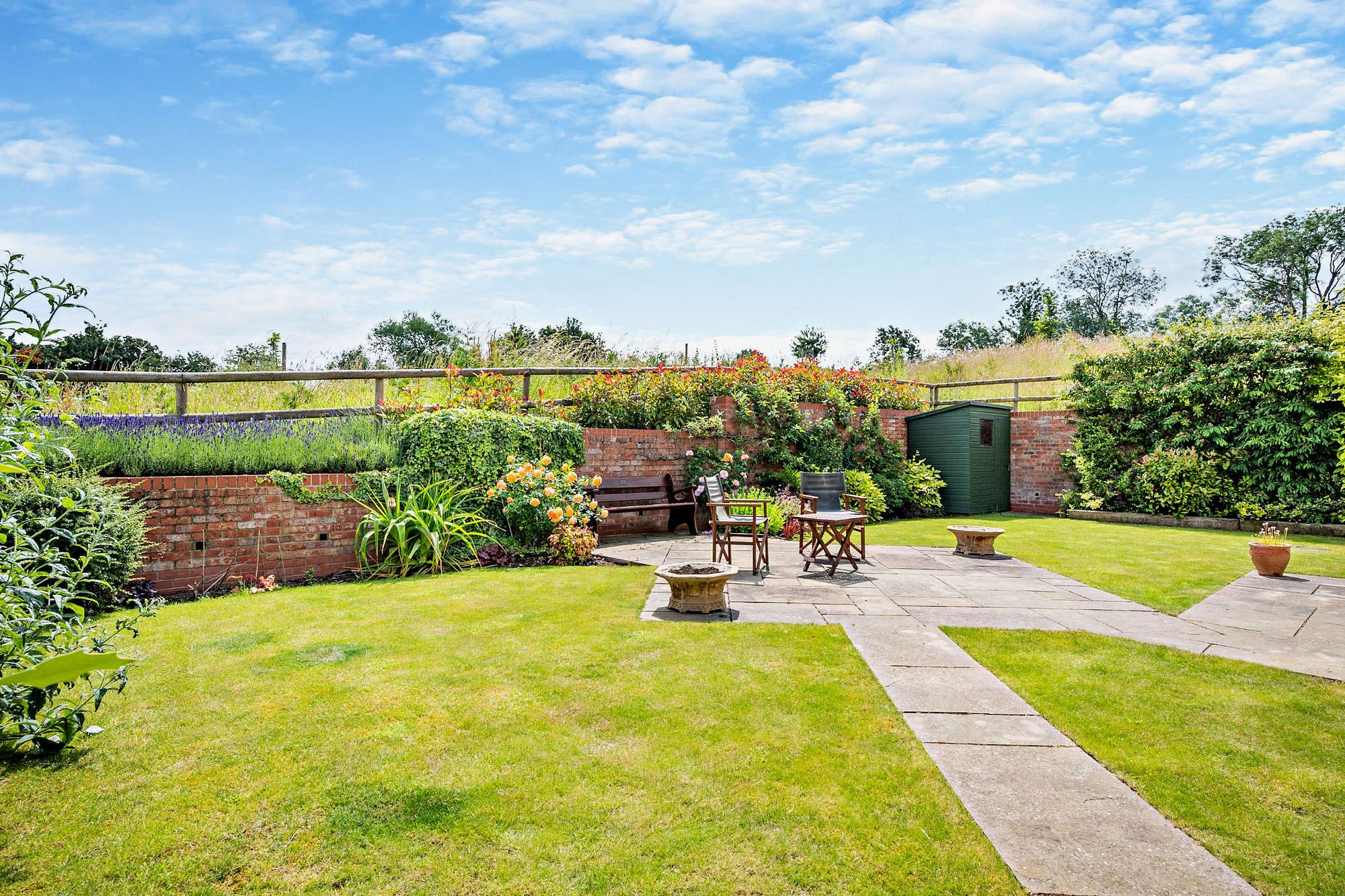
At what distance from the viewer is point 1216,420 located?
35.1 ft

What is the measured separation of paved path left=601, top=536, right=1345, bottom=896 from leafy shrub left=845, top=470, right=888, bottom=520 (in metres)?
2.82

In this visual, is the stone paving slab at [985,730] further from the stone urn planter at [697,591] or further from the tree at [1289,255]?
the tree at [1289,255]

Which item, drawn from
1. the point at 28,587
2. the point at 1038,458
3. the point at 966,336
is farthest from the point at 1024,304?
the point at 28,587

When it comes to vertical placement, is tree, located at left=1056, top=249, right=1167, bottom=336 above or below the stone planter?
above

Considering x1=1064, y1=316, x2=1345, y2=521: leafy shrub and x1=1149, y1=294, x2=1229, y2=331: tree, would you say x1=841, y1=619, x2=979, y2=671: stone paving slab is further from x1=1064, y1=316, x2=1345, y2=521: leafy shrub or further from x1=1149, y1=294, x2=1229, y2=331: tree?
x1=1149, y1=294, x2=1229, y2=331: tree

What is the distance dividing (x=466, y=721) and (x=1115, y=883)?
237cm

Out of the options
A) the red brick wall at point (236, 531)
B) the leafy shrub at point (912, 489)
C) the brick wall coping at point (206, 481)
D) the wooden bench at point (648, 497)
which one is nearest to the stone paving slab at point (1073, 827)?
the red brick wall at point (236, 531)

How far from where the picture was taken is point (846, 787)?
7.72ft

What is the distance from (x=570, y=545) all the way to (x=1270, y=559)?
21.4 ft

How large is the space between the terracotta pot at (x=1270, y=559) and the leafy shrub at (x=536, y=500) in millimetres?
6405

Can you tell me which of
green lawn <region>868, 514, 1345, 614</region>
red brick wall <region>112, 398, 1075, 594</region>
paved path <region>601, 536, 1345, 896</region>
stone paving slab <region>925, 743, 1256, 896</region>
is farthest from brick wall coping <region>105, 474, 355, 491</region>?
green lawn <region>868, 514, 1345, 614</region>

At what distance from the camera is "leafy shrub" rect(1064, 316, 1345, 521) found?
9664 mm

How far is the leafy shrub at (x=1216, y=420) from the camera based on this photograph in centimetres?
966

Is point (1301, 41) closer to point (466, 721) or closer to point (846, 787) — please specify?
point (846, 787)
